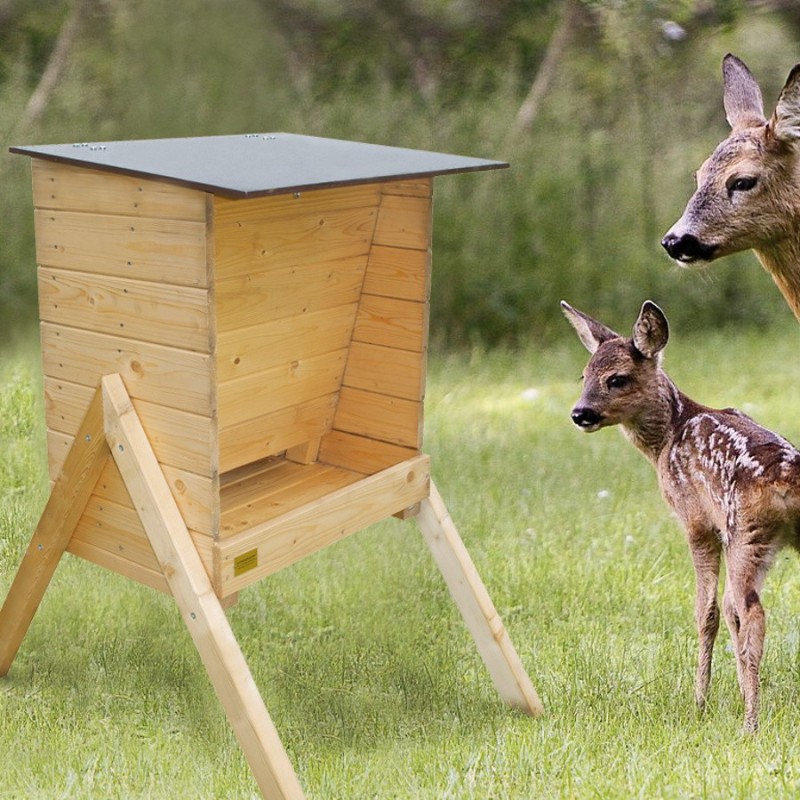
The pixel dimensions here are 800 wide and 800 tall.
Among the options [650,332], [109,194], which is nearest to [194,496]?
[109,194]

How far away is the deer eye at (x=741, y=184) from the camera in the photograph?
7.54ft

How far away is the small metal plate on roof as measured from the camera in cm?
217

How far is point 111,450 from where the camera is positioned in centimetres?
251

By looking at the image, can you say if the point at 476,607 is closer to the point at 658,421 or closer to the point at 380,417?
the point at 380,417

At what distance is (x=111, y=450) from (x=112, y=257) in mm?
442

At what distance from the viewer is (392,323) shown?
9.63 feet

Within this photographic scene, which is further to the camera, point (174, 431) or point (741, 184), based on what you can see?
point (174, 431)

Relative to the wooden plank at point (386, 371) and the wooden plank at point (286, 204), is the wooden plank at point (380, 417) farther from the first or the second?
the wooden plank at point (286, 204)

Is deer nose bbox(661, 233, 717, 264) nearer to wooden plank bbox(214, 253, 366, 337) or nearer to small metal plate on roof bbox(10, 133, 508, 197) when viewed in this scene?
small metal plate on roof bbox(10, 133, 508, 197)

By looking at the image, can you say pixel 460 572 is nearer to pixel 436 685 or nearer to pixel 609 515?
pixel 436 685

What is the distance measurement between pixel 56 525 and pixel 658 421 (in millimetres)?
1522

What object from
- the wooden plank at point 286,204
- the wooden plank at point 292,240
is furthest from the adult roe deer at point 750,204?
the wooden plank at point 292,240

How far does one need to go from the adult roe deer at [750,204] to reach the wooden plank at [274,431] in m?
1.10

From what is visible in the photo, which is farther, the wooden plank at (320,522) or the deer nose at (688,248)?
the wooden plank at (320,522)
